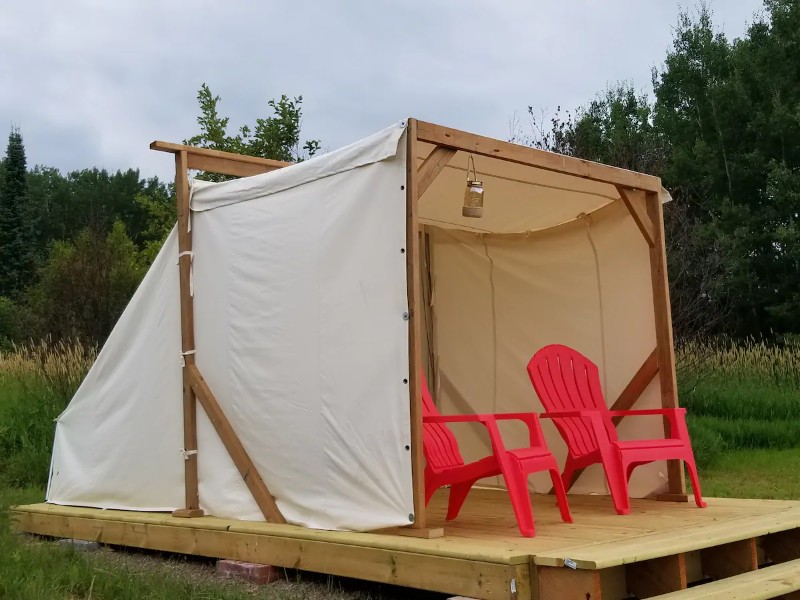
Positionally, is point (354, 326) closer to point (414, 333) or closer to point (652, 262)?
point (414, 333)

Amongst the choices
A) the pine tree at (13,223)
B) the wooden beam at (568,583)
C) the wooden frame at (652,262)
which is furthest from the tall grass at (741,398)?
the pine tree at (13,223)

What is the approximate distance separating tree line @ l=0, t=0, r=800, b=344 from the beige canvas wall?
468 cm

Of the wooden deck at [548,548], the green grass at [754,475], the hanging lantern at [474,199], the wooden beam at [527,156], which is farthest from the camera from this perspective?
the green grass at [754,475]

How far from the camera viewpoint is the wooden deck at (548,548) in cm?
319

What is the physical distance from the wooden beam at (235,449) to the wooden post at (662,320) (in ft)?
7.56

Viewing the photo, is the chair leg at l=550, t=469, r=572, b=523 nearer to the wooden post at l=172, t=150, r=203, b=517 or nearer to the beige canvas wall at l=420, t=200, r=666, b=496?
the beige canvas wall at l=420, t=200, r=666, b=496

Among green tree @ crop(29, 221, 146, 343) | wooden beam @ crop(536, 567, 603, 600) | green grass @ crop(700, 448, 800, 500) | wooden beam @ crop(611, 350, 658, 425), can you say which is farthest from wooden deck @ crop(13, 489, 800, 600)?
green tree @ crop(29, 221, 146, 343)

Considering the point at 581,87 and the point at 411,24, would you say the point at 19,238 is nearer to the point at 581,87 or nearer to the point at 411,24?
the point at 581,87

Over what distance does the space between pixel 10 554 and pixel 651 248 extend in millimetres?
3823

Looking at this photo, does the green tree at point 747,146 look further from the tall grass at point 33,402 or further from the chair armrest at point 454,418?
the chair armrest at point 454,418

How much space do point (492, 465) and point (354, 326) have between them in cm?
88

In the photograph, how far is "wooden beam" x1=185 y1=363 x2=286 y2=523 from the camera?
447 cm

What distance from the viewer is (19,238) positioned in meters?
27.2

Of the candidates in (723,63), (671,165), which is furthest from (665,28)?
(671,165)
